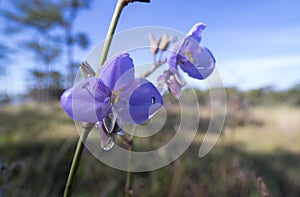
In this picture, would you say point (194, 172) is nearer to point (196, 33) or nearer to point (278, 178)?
point (278, 178)

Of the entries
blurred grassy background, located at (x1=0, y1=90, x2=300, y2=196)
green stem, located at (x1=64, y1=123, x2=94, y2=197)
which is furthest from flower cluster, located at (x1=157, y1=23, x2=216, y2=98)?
blurred grassy background, located at (x1=0, y1=90, x2=300, y2=196)

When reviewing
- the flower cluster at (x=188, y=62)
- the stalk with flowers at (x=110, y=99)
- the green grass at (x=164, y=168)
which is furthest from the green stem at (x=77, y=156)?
the green grass at (x=164, y=168)

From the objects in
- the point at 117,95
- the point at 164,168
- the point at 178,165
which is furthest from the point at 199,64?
the point at 164,168

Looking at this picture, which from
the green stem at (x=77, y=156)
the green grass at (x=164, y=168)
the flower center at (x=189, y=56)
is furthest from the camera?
the green grass at (x=164, y=168)

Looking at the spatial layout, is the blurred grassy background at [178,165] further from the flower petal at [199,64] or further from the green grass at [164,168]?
the flower petal at [199,64]

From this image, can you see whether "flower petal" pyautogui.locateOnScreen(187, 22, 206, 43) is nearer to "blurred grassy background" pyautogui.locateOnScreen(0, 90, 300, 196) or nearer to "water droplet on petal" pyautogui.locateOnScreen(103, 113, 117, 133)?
"water droplet on petal" pyautogui.locateOnScreen(103, 113, 117, 133)

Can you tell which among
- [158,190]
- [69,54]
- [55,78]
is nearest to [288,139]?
[158,190]
